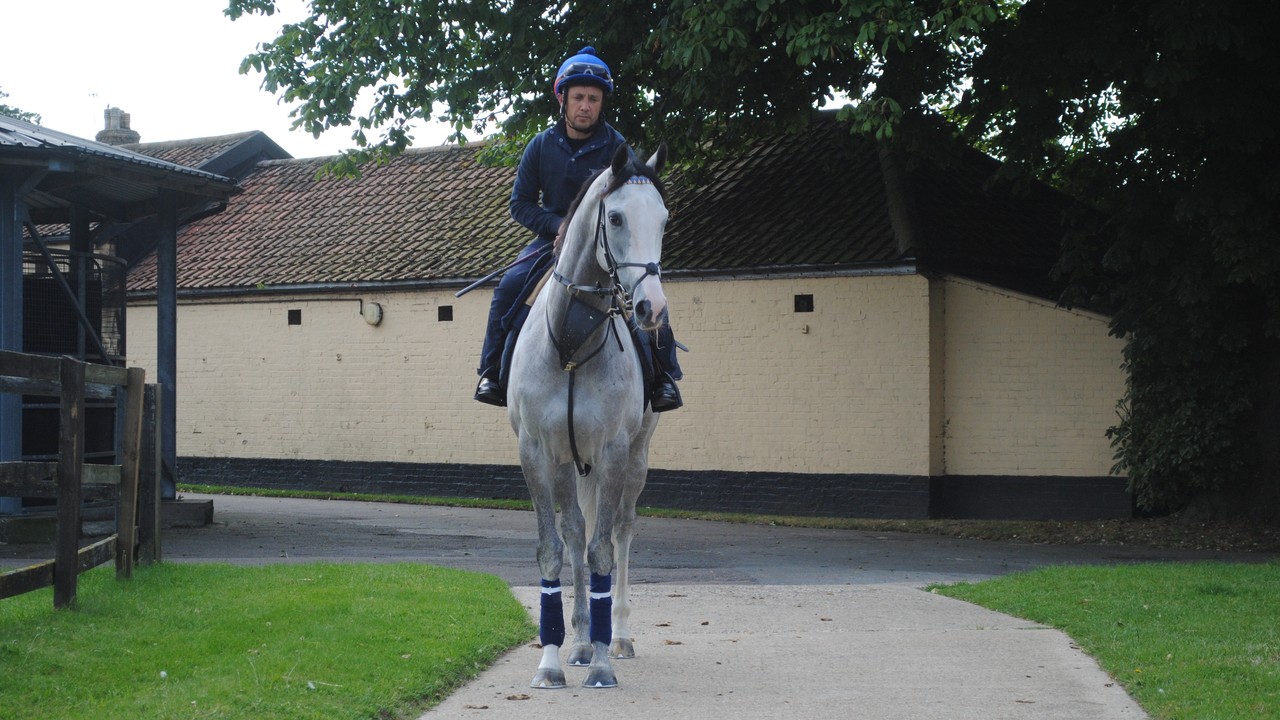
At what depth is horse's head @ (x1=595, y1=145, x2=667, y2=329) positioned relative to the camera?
6344 mm

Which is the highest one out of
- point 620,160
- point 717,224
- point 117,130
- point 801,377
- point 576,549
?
point 117,130

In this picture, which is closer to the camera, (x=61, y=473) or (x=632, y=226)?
(x=632, y=226)

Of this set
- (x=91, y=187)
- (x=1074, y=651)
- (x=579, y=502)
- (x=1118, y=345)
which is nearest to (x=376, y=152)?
(x=91, y=187)

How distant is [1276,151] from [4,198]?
43.8ft

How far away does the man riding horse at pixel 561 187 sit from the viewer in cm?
768

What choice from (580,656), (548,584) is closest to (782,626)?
(580,656)

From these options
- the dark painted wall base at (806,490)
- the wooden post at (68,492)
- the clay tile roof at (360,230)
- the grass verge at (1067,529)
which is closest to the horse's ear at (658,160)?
the wooden post at (68,492)

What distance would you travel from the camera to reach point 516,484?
2347 cm

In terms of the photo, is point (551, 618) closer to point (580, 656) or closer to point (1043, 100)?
point (580, 656)

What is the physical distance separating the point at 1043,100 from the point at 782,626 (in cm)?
882

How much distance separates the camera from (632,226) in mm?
6504

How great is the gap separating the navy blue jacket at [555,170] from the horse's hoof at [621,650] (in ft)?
7.69

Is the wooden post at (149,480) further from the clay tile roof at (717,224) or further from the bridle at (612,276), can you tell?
the clay tile roof at (717,224)

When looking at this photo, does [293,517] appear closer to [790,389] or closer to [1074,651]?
[790,389]
